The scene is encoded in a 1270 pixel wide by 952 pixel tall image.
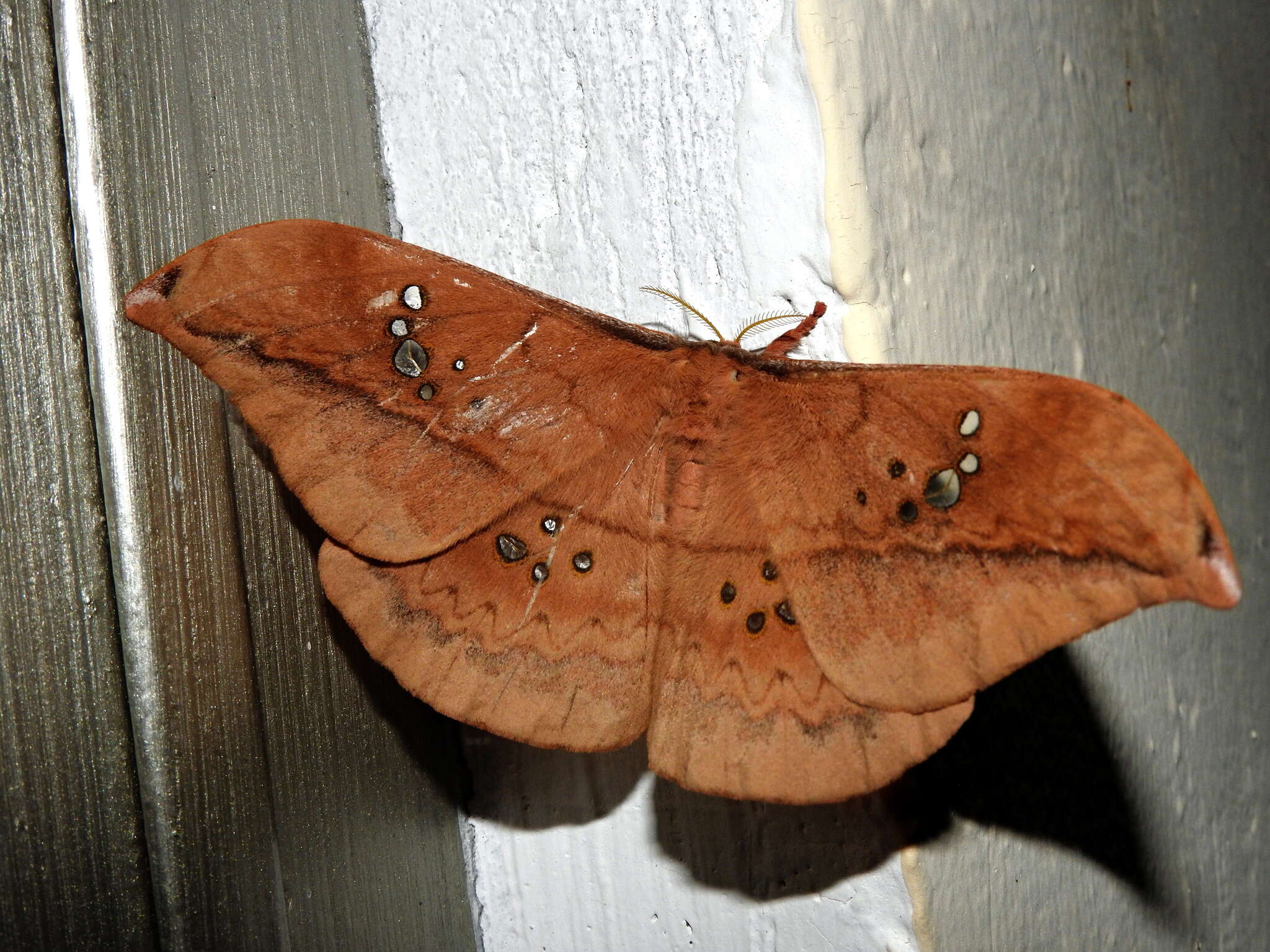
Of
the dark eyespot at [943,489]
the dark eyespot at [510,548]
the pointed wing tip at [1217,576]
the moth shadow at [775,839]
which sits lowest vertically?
the moth shadow at [775,839]

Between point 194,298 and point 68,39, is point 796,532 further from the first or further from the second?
point 68,39

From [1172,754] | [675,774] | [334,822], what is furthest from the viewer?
[1172,754]

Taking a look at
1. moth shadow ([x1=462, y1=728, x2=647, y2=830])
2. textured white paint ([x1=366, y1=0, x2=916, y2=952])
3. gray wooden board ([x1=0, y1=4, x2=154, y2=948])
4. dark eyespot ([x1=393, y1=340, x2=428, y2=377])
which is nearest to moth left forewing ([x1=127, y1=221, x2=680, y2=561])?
dark eyespot ([x1=393, y1=340, x2=428, y2=377])

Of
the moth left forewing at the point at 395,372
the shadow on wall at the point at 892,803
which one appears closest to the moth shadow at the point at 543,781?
the shadow on wall at the point at 892,803

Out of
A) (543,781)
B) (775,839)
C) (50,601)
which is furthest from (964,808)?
(50,601)

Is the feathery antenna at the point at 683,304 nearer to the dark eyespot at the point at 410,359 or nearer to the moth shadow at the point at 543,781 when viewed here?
the dark eyespot at the point at 410,359

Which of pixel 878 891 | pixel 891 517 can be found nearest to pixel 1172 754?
pixel 878 891

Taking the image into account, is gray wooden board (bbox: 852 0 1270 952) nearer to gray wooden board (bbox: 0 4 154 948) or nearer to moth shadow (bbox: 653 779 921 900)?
moth shadow (bbox: 653 779 921 900)
